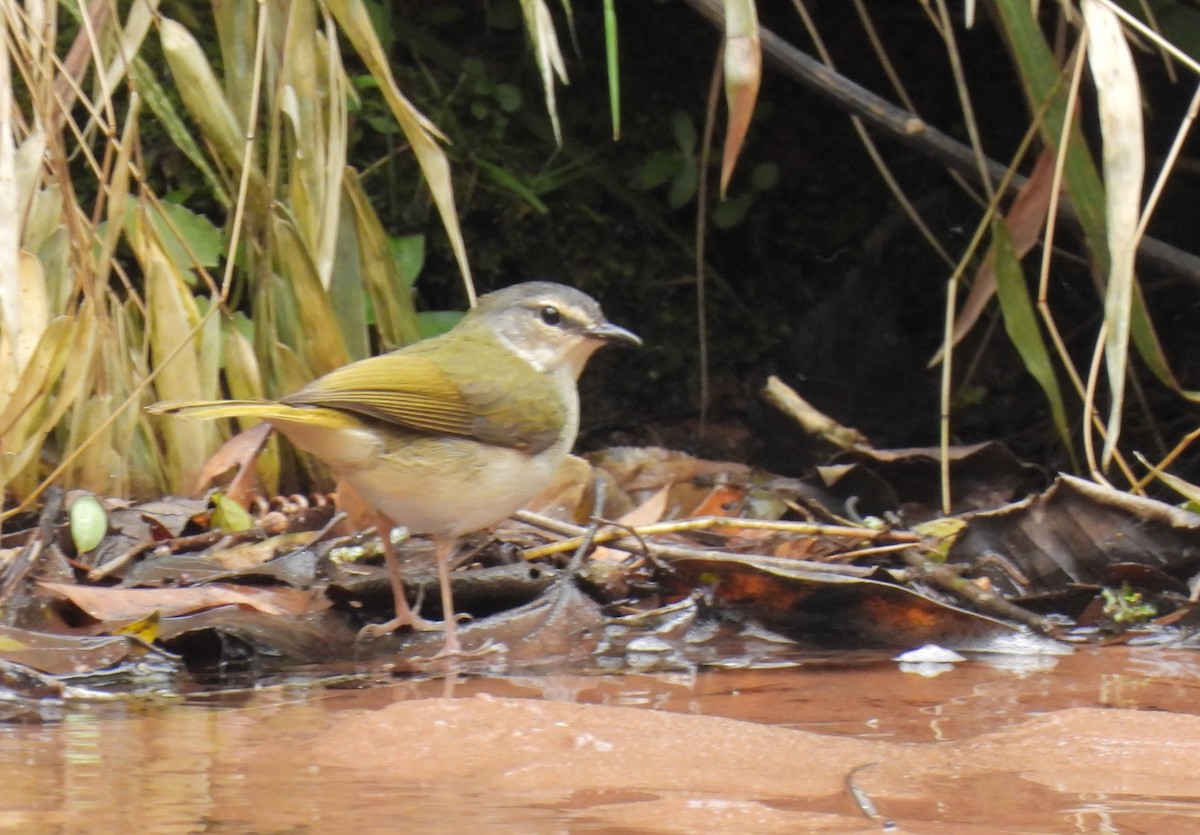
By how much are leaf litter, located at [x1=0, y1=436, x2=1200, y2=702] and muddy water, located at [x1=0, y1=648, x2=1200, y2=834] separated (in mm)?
336

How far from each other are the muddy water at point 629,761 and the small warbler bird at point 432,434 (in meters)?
0.83

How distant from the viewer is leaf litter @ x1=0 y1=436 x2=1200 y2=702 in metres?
3.18

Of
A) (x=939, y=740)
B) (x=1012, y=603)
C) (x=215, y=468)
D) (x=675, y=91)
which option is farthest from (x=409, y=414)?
(x=675, y=91)

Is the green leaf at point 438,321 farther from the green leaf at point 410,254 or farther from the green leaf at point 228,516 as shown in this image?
the green leaf at point 228,516

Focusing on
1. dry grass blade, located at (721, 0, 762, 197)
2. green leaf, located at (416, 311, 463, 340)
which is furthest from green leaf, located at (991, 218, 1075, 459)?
green leaf, located at (416, 311, 463, 340)

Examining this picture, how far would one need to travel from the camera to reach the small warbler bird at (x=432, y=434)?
3629 millimetres

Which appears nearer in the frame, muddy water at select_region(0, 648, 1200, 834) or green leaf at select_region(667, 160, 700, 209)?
muddy water at select_region(0, 648, 1200, 834)

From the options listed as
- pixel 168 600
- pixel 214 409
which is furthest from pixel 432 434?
pixel 168 600

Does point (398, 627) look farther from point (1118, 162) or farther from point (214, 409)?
point (1118, 162)

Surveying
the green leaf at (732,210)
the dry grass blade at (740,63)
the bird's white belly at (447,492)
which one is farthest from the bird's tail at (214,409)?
the green leaf at (732,210)

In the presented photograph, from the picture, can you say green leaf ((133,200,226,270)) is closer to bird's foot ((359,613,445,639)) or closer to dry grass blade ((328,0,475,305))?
dry grass blade ((328,0,475,305))

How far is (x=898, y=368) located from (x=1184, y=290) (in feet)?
3.42

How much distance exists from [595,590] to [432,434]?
0.57m

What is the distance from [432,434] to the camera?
387cm
